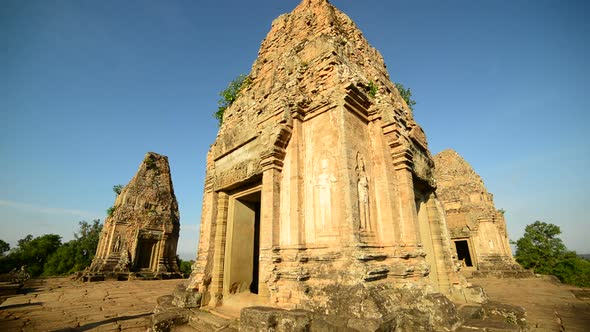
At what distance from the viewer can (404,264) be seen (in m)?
4.57

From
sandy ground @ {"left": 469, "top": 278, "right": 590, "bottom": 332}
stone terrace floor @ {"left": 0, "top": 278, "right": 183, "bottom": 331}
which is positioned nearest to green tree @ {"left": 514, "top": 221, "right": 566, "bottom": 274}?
sandy ground @ {"left": 469, "top": 278, "right": 590, "bottom": 332}

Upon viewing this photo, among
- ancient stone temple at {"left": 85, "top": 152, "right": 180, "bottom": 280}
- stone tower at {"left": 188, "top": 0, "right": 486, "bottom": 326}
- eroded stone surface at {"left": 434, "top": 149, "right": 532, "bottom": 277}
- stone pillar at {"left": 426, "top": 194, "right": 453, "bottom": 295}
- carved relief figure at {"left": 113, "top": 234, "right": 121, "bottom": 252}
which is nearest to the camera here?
stone tower at {"left": 188, "top": 0, "right": 486, "bottom": 326}

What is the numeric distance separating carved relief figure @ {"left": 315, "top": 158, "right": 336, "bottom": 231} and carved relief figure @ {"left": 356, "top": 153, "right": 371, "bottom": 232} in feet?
1.68

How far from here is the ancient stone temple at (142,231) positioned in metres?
17.5

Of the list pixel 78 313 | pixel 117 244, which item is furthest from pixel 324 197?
pixel 117 244

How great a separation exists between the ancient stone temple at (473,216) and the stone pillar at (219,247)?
16481 millimetres

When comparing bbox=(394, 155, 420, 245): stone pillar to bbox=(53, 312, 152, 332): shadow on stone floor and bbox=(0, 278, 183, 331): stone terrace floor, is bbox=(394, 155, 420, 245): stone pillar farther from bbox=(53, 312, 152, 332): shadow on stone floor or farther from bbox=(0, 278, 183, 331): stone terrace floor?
bbox=(53, 312, 152, 332): shadow on stone floor

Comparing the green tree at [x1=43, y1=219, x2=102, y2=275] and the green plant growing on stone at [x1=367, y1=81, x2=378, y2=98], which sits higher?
the green plant growing on stone at [x1=367, y1=81, x2=378, y2=98]

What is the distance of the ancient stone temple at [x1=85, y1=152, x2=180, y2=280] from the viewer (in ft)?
57.4

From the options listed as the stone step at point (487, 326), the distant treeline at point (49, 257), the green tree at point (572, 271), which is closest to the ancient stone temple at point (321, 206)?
the stone step at point (487, 326)

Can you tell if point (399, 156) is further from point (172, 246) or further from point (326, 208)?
point (172, 246)

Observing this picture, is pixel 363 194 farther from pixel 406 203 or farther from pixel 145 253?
pixel 145 253

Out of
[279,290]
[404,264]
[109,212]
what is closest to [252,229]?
[279,290]

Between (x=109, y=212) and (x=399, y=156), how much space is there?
21.8 m
